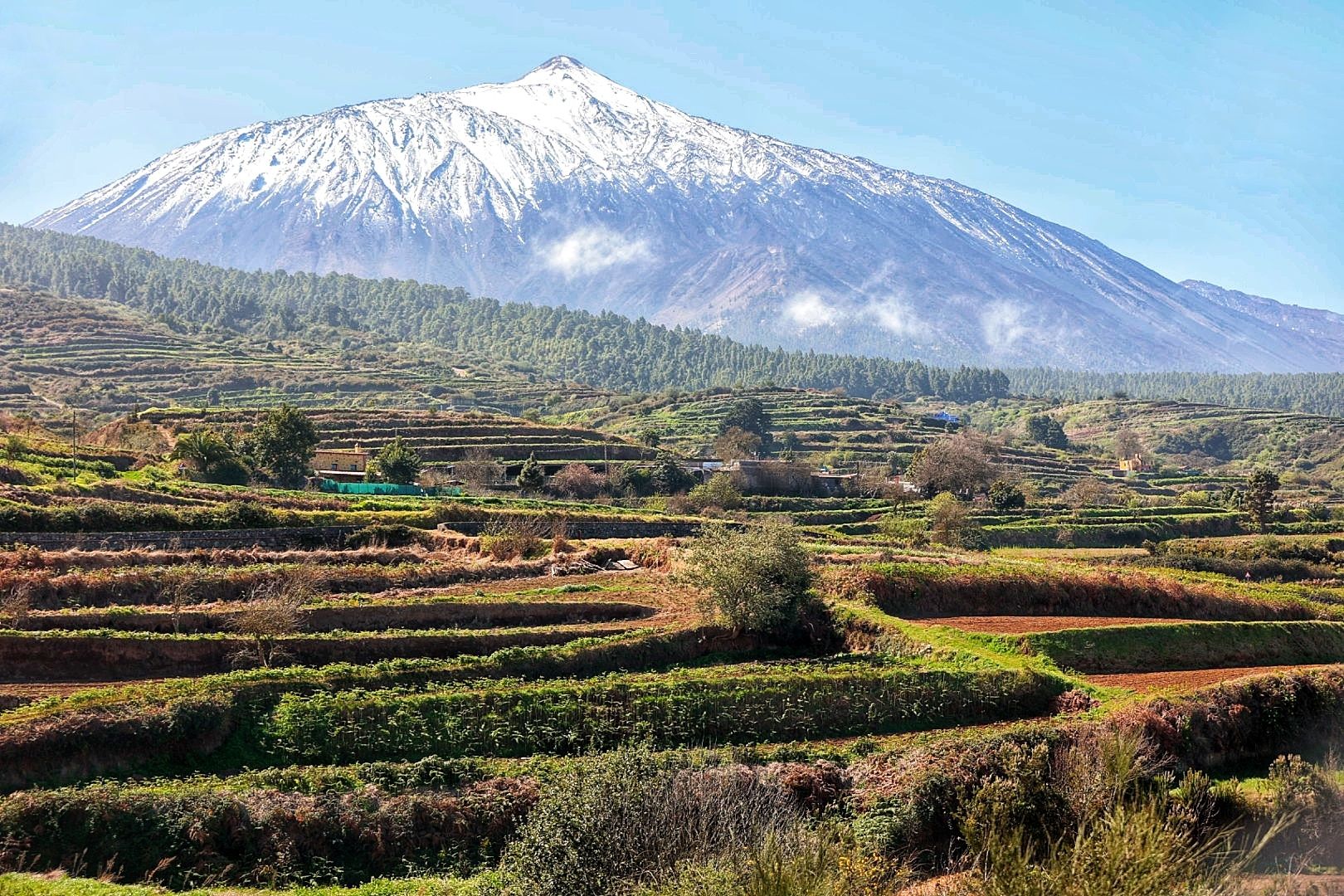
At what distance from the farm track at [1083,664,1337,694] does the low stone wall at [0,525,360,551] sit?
2883 cm

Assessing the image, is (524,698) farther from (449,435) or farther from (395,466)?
(449,435)

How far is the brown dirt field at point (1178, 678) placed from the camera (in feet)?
95.8

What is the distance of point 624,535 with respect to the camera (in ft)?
180

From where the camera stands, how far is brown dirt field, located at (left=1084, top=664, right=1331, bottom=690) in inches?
1150

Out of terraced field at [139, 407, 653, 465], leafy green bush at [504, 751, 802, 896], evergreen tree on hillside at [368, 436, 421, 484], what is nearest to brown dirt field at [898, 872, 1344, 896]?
leafy green bush at [504, 751, 802, 896]

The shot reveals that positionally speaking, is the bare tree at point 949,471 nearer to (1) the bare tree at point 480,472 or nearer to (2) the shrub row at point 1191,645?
(1) the bare tree at point 480,472

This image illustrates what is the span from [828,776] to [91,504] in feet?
107

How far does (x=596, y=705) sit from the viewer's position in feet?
82.7

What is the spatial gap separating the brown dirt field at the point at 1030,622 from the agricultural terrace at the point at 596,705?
25 cm

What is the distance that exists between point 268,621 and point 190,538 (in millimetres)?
15285

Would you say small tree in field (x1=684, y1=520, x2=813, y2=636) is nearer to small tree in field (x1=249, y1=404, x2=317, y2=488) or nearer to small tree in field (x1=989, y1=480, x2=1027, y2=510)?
small tree in field (x1=249, y1=404, x2=317, y2=488)

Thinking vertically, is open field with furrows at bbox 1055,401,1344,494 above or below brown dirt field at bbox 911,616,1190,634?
above

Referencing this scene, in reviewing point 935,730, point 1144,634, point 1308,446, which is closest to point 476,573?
point 935,730

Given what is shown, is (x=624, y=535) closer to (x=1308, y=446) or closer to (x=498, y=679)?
(x=498, y=679)
